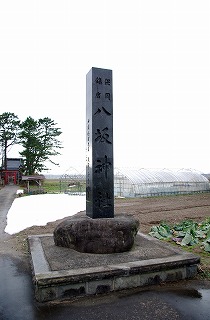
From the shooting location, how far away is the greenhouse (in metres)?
24.2

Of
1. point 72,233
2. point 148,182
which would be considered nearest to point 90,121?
point 72,233

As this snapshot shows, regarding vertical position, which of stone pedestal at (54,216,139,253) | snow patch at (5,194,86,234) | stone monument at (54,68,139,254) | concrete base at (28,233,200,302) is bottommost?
snow patch at (5,194,86,234)

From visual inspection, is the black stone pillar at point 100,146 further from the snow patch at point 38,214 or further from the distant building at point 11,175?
the distant building at point 11,175

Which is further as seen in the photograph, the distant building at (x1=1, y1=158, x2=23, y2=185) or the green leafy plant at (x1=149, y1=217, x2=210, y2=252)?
the distant building at (x1=1, y1=158, x2=23, y2=185)

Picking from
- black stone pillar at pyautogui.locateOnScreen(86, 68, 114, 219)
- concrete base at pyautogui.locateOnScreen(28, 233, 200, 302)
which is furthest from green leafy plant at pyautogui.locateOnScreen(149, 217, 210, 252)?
black stone pillar at pyautogui.locateOnScreen(86, 68, 114, 219)

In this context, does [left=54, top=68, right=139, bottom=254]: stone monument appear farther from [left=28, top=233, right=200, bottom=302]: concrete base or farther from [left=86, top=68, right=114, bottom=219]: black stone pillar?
[left=28, top=233, right=200, bottom=302]: concrete base

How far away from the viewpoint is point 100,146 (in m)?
6.55

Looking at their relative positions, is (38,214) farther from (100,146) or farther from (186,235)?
(100,146)

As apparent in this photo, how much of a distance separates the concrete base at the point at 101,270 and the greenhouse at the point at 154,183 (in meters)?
17.9

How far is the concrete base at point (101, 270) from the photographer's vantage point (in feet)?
14.7

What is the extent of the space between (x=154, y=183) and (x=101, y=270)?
21064mm

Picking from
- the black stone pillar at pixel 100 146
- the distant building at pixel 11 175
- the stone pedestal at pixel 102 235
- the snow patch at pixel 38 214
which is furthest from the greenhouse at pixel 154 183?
the distant building at pixel 11 175

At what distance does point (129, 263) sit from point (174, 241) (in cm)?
351

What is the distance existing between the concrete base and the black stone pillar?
1.23 m
